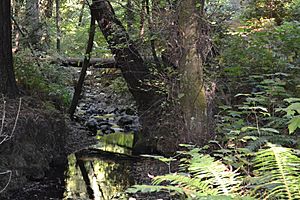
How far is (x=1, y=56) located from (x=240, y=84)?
3650 millimetres

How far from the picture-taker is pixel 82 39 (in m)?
14.6

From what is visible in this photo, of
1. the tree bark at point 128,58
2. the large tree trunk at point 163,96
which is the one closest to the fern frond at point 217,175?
the large tree trunk at point 163,96

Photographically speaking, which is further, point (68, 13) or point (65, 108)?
point (68, 13)

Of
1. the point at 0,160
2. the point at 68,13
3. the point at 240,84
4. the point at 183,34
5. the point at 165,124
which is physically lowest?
the point at 0,160

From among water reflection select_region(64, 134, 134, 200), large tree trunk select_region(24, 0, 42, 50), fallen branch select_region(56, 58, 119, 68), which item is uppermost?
large tree trunk select_region(24, 0, 42, 50)

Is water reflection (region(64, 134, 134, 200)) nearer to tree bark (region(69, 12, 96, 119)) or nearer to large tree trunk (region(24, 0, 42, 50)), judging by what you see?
tree bark (region(69, 12, 96, 119))

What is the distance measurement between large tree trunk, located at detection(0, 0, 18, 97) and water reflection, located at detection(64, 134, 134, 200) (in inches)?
59.4

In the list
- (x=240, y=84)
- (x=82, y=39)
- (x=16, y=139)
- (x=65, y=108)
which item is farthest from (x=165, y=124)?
(x=82, y=39)

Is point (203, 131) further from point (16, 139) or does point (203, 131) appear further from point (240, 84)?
point (16, 139)

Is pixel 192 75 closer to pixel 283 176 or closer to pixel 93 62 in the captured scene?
pixel 283 176

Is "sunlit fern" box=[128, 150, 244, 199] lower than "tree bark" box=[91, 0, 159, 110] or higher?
lower

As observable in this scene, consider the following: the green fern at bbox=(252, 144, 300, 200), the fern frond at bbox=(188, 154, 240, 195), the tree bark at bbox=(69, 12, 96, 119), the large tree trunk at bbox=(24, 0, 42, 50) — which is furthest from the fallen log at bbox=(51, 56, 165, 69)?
the green fern at bbox=(252, 144, 300, 200)

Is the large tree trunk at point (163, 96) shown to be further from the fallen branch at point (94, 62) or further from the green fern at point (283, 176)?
the green fern at point (283, 176)

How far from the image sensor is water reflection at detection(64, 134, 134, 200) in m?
4.78
